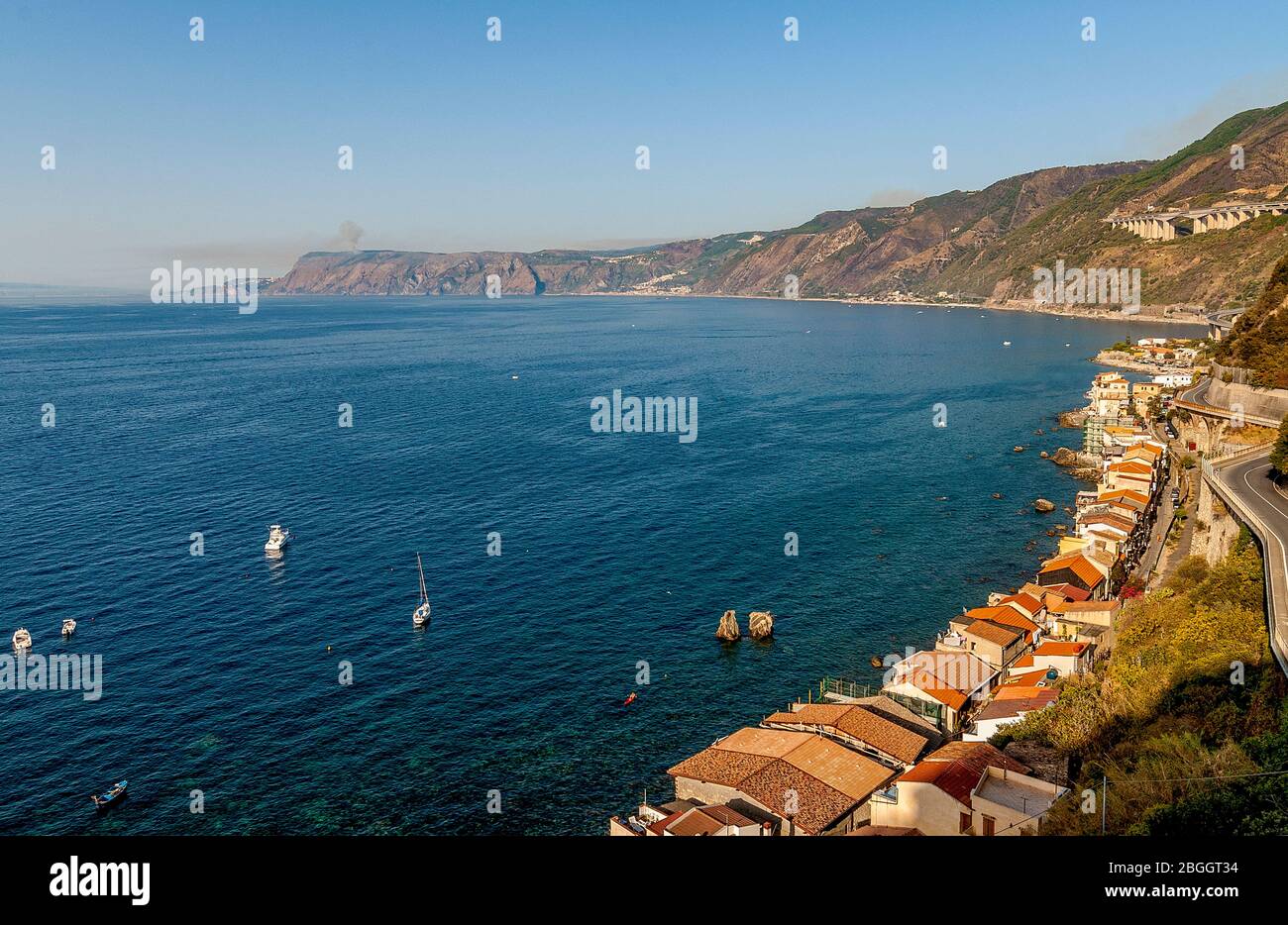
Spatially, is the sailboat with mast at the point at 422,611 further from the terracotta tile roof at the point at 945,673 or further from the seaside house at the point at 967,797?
the seaside house at the point at 967,797

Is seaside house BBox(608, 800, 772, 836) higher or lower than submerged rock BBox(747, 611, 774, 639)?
lower

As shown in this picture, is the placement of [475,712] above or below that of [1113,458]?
below

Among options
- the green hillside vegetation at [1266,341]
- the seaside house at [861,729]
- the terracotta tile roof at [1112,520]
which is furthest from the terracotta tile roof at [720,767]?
the green hillside vegetation at [1266,341]

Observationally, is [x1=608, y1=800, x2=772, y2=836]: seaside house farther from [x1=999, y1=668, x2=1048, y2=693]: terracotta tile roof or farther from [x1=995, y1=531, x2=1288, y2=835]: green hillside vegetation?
[x1=999, y1=668, x2=1048, y2=693]: terracotta tile roof

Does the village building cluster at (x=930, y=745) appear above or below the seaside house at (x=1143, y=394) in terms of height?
below

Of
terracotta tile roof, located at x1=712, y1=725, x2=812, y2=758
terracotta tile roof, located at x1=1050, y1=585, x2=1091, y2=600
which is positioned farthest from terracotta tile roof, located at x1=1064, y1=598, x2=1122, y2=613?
terracotta tile roof, located at x1=712, y1=725, x2=812, y2=758
